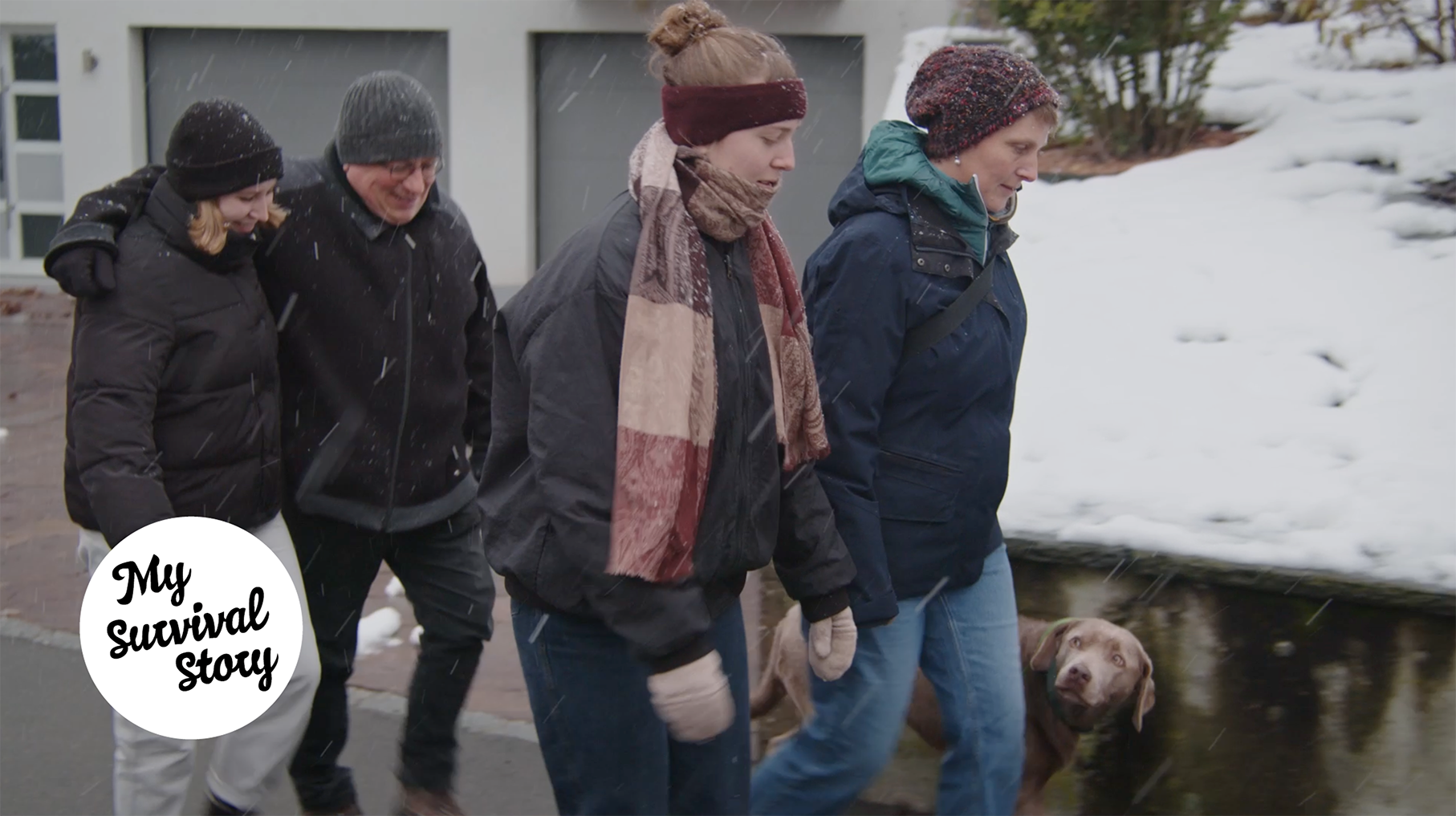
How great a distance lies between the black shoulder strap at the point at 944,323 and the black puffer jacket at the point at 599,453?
17.9 inches

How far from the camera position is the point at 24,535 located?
6.45m

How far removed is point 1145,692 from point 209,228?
2.36 meters

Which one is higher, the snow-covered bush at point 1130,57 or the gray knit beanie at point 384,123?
the snow-covered bush at point 1130,57

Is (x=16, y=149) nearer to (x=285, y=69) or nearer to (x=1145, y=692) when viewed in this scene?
(x=285, y=69)

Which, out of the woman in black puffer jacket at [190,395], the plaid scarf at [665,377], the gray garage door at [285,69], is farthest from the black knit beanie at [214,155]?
the gray garage door at [285,69]

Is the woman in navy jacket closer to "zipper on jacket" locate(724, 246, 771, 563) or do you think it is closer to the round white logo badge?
"zipper on jacket" locate(724, 246, 771, 563)

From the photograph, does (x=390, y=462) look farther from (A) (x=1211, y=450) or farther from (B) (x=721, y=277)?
(A) (x=1211, y=450)

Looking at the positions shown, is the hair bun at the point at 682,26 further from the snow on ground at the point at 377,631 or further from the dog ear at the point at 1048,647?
A: the snow on ground at the point at 377,631

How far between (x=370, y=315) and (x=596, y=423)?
1283 mm

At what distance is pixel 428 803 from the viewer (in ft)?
11.7

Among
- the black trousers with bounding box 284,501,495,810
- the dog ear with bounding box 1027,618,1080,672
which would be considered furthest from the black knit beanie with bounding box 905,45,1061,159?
the black trousers with bounding box 284,501,495,810

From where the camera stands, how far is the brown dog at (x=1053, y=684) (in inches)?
129

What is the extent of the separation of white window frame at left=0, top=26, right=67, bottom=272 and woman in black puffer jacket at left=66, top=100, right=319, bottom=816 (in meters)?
12.9

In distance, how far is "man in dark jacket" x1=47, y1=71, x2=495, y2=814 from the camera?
3.29 m
